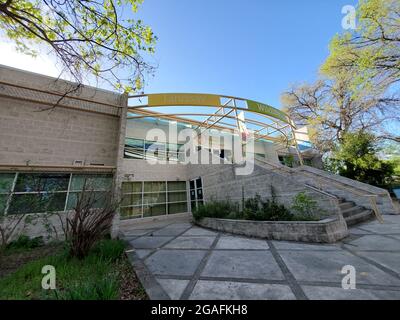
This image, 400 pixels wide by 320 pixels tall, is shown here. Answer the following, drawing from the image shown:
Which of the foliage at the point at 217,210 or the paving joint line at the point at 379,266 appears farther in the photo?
the foliage at the point at 217,210

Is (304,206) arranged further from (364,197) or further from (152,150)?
(152,150)

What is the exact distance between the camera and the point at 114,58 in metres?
4.84

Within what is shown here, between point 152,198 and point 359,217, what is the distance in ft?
32.9

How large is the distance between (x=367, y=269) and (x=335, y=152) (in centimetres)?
1127

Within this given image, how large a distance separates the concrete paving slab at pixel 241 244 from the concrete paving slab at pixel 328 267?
745 mm

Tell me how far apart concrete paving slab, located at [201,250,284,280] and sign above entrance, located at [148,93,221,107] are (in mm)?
6503

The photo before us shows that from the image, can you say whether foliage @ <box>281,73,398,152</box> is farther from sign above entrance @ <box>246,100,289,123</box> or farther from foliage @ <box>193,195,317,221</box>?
foliage @ <box>193,195,317,221</box>

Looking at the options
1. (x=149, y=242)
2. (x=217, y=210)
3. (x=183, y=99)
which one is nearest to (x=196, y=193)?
(x=217, y=210)

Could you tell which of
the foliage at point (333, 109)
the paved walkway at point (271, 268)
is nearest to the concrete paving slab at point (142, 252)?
the paved walkway at point (271, 268)

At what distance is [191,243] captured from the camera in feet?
17.2

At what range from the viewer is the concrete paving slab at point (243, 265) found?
294 cm

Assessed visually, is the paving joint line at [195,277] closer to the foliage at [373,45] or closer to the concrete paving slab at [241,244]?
the concrete paving slab at [241,244]

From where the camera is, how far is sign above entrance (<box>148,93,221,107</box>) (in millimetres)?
7617
